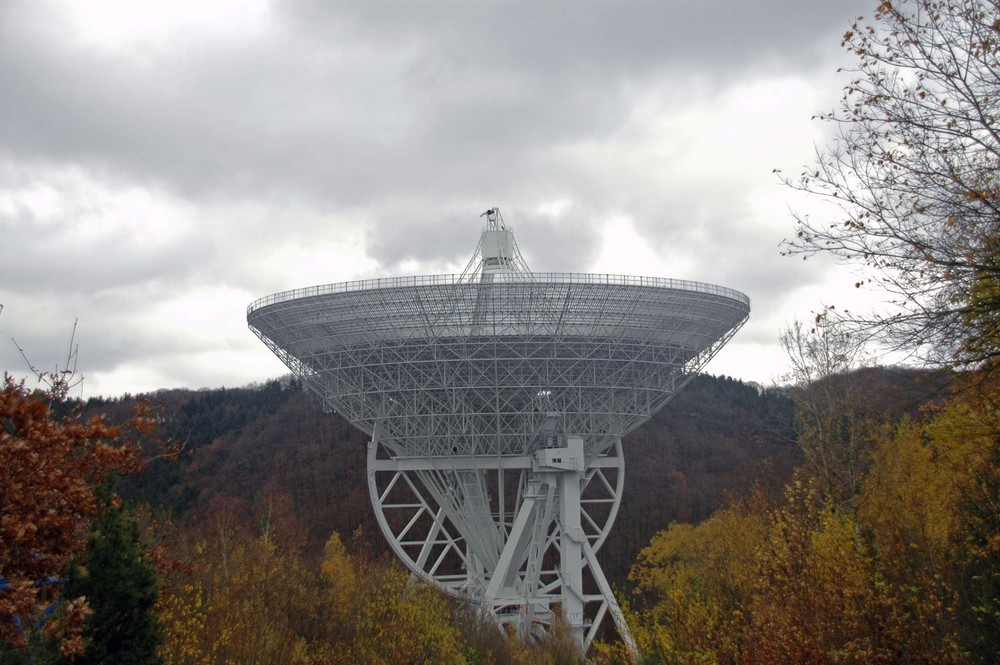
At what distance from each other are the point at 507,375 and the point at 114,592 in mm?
22443

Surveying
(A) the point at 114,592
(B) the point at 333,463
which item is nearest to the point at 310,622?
(A) the point at 114,592

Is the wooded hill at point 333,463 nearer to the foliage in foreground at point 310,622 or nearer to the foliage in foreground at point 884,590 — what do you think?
the foliage in foreground at point 310,622

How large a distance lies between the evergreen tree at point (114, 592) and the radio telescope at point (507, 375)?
19.3 metres

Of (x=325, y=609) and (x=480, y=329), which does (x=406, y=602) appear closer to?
(x=325, y=609)

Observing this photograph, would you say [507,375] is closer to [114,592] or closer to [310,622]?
[310,622]

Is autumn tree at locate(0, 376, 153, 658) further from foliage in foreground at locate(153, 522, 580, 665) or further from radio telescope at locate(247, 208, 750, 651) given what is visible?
radio telescope at locate(247, 208, 750, 651)

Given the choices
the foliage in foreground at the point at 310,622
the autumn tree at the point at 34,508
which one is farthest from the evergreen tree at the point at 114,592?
the autumn tree at the point at 34,508

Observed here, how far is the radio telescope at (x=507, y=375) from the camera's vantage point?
33406mm

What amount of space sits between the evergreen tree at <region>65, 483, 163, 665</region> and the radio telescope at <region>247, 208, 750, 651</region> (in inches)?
760

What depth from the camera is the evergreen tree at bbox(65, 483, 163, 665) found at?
1374 cm

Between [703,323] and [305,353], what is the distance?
51.3ft

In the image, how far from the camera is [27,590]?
9547 mm

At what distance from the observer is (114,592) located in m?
13.9

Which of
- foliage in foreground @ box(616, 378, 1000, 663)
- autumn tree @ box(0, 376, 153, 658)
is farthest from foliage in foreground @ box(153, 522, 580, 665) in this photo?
foliage in foreground @ box(616, 378, 1000, 663)
